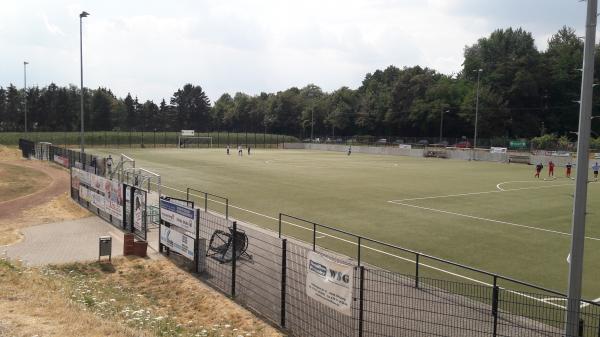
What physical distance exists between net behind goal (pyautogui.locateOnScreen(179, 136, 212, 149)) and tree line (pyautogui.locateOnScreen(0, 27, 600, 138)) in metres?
27.1

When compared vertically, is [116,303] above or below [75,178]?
below

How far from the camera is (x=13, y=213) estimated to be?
24.2 m

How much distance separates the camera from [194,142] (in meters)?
116

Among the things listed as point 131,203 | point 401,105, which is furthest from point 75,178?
point 401,105

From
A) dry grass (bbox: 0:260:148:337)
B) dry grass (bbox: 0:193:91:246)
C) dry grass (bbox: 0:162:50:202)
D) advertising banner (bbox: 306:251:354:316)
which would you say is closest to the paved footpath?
dry grass (bbox: 0:193:91:246)

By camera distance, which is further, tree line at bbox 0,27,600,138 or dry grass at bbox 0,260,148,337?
tree line at bbox 0,27,600,138

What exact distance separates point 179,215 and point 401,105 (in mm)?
115754

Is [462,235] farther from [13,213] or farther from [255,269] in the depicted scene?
[13,213]

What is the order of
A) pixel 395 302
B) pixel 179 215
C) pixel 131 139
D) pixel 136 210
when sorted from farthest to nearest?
1. pixel 131 139
2. pixel 136 210
3. pixel 179 215
4. pixel 395 302

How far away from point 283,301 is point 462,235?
1167 cm

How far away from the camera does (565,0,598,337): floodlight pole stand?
7516 mm

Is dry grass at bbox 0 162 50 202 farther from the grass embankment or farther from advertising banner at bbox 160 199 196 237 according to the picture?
the grass embankment

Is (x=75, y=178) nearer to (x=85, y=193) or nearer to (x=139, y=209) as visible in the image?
(x=85, y=193)

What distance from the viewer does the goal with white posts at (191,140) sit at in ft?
351
